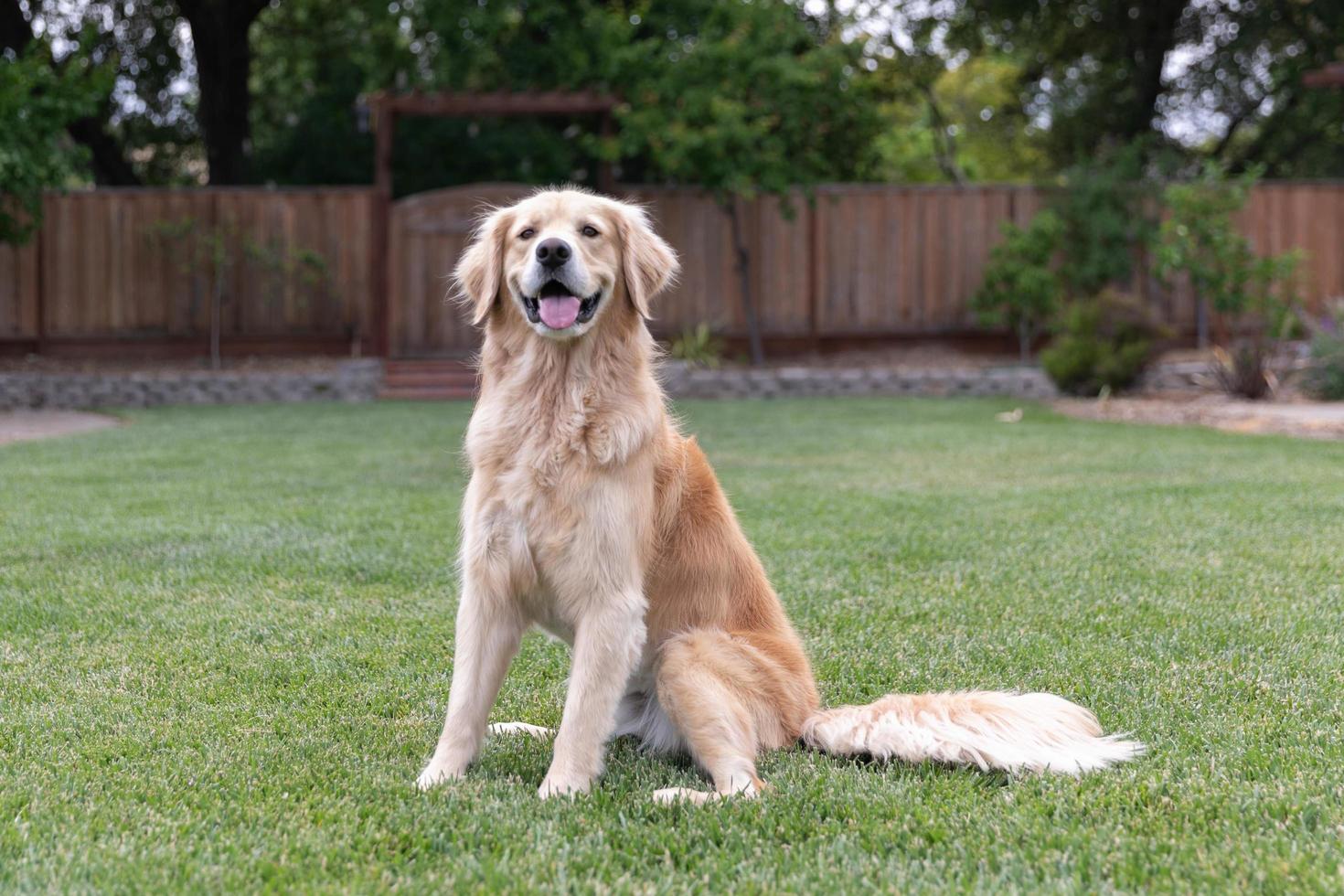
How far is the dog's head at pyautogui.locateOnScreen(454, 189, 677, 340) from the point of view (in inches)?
118

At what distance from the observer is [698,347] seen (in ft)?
53.8

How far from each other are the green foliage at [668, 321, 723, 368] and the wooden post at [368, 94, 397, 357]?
3861mm

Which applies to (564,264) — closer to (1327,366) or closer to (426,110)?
(1327,366)

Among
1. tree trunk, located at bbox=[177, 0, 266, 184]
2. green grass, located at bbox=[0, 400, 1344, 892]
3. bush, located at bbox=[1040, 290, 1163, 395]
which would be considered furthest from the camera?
tree trunk, located at bbox=[177, 0, 266, 184]

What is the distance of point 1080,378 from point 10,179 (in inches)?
467

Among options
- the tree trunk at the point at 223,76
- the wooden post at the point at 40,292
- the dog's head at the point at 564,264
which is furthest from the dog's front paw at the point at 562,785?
the tree trunk at the point at 223,76

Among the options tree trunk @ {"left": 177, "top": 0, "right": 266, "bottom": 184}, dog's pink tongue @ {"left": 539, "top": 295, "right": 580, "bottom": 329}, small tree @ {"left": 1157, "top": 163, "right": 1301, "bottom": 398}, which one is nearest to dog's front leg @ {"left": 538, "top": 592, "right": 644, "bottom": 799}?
dog's pink tongue @ {"left": 539, "top": 295, "right": 580, "bottom": 329}

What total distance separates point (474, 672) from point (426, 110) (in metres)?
14.0

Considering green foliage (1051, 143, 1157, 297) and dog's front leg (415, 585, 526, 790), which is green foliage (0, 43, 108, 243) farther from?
green foliage (1051, 143, 1157, 297)

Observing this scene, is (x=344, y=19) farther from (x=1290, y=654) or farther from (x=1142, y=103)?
(x=1290, y=654)

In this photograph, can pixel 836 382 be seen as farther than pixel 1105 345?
Yes

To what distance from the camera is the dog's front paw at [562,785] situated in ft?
8.92

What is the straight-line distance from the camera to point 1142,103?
2111 centimetres

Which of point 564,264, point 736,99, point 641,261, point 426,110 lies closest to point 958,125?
point 736,99
